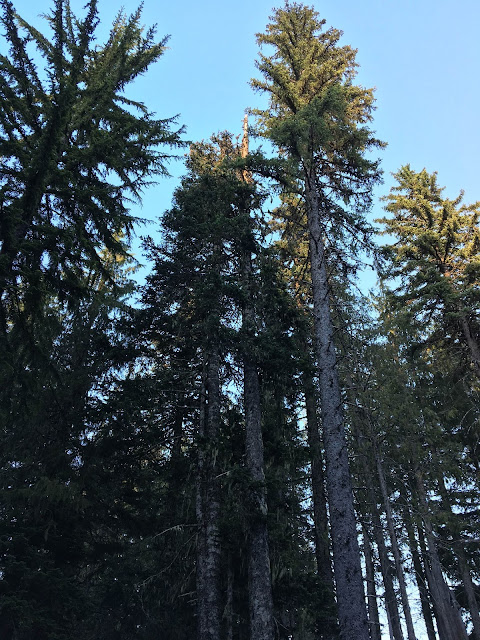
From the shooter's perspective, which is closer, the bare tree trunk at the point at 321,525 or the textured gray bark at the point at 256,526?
the textured gray bark at the point at 256,526

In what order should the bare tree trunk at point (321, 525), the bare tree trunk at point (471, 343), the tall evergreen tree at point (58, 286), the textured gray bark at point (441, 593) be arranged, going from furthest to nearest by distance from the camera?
the bare tree trunk at point (471, 343)
the textured gray bark at point (441, 593)
the bare tree trunk at point (321, 525)
the tall evergreen tree at point (58, 286)

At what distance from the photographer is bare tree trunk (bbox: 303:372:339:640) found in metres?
9.56

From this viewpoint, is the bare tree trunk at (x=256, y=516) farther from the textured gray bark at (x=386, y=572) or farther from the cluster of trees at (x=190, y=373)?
the textured gray bark at (x=386, y=572)

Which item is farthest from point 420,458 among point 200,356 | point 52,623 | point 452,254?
point 52,623

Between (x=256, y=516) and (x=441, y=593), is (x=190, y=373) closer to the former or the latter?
(x=256, y=516)

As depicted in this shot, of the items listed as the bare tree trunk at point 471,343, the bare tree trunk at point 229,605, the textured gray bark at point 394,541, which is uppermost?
the bare tree trunk at point 471,343

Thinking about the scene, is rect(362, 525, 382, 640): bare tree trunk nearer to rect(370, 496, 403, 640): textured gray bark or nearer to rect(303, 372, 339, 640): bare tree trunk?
rect(370, 496, 403, 640): textured gray bark

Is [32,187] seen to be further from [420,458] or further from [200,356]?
[420,458]

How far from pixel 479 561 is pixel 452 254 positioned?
1513cm

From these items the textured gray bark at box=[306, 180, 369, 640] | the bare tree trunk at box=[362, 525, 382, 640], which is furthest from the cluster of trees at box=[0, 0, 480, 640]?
the bare tree trunk at box=[362, 525, 382, 640]

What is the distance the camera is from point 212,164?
16.1 meters

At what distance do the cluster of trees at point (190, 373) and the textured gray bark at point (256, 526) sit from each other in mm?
43

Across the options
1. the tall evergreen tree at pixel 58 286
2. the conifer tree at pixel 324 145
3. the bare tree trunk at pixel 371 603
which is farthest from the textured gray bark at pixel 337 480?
the bare tree trunk at pixel 371 603

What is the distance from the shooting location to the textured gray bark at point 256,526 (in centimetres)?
831
